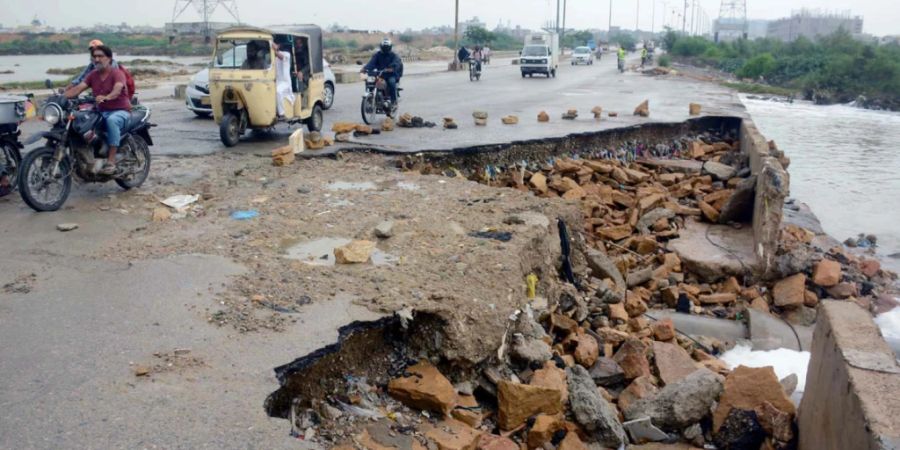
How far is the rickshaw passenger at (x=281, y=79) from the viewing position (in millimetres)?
10000

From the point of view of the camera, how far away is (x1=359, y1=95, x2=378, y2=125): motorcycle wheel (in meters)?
12.6

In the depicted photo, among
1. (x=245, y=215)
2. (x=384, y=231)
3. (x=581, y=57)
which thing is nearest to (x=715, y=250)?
(x=384, y=231)

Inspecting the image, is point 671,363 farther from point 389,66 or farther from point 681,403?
point 389,66

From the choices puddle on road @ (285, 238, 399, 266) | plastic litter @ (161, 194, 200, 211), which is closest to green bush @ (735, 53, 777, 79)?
plastic litter @ (161, 194, 200, 211)

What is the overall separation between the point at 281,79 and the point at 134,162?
3326mm

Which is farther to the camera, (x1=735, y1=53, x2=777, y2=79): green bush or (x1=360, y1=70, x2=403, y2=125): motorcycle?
(x1=735, y1=53, x2=777, y2=79): green bush

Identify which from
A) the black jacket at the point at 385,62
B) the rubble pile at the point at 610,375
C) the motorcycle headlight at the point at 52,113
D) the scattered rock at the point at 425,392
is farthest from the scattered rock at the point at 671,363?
the black jacket at the point at 385,62

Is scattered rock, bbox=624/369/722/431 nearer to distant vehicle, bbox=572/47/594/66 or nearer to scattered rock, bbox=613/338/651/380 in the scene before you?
scattered rock, bbox=613/338/651/380

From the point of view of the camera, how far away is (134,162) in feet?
23.7

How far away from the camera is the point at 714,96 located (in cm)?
2189

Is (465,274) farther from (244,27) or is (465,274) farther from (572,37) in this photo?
(572,37)

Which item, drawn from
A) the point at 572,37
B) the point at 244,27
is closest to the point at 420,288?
the point at 244,27

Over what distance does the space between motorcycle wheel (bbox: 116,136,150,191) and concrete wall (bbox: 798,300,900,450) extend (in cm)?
621

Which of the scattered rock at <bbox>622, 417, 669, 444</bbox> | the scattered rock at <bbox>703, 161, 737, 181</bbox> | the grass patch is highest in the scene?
the grass patch
